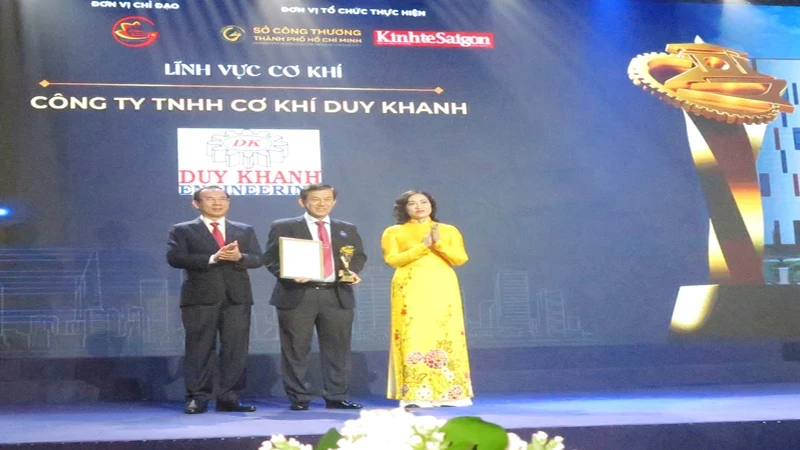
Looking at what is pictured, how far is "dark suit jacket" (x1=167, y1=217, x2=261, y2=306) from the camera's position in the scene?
165 inches

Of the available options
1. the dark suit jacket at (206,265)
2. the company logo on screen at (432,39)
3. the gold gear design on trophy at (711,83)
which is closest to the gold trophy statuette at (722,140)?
the gold gear design on trophy at (711,83)

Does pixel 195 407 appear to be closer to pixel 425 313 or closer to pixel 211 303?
pixel 211 303

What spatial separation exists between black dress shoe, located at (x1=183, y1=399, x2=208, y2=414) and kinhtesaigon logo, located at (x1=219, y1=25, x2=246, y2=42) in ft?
6.93

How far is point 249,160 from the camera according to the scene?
507 cm

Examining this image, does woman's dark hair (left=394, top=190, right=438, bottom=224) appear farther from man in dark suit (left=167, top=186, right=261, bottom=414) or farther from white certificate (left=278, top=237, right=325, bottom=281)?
man in dark suit (left=167, top=186, right=261, bottom=414)

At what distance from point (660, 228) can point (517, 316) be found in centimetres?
106

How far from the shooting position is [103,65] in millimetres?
5008

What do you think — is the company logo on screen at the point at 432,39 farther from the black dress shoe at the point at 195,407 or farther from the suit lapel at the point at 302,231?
the black dress shoe at the point at 195,407

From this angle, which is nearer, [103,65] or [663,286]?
[103,65]

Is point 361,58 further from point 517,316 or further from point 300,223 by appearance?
point 517,316

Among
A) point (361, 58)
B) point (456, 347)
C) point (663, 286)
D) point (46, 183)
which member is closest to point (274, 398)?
point (456, 347)

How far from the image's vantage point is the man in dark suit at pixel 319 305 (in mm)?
4305

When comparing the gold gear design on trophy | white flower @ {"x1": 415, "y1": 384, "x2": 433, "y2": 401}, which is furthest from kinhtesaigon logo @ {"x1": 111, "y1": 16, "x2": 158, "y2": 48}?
the gold gear design on trophy

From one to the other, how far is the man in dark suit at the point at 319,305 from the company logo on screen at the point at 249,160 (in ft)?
2.18
